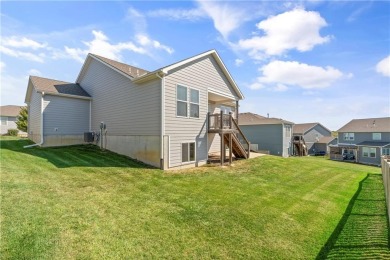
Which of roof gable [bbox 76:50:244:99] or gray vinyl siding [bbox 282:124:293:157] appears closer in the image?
roof gable [bbox 76:50:244:99]

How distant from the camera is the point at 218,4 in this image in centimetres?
1061

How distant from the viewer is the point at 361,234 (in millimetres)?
5266

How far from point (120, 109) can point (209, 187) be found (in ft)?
26.4

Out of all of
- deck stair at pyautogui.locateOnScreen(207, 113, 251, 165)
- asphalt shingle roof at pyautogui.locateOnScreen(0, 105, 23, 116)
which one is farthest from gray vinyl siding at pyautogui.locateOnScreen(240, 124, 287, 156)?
asphalt shingle roof at pyautogui.locateOnScreen(0, 105, 23, 116)

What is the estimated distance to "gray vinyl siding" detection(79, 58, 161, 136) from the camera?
36.4ft

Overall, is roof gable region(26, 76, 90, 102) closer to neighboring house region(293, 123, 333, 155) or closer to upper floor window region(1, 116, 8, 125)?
upper floor window region(1, 116, 8, 125)

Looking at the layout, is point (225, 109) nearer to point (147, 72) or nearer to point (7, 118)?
point (147, 72)

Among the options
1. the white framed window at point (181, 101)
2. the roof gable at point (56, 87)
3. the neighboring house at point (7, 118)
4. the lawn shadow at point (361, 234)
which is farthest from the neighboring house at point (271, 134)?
the neighboring house at point (7, 118)

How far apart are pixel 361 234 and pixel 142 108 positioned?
1026 centimetres

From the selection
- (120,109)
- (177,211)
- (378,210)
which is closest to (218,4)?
(120,109)

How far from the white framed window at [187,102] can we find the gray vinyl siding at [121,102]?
1302 mm

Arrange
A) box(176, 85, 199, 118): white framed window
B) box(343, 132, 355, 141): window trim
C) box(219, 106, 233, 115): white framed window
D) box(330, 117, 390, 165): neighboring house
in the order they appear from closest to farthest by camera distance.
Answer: box(176, 85, 199, 118): white framed window
box(219, 106, 233, 115): white framed window
box(330, 117, 390, 165): neighboring house
box(343, 132, 355, 141): window trim

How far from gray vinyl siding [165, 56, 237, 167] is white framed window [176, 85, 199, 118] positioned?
0.79ft

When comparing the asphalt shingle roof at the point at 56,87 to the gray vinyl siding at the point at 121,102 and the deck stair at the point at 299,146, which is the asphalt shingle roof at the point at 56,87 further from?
the deck stair at the point at 299,146
